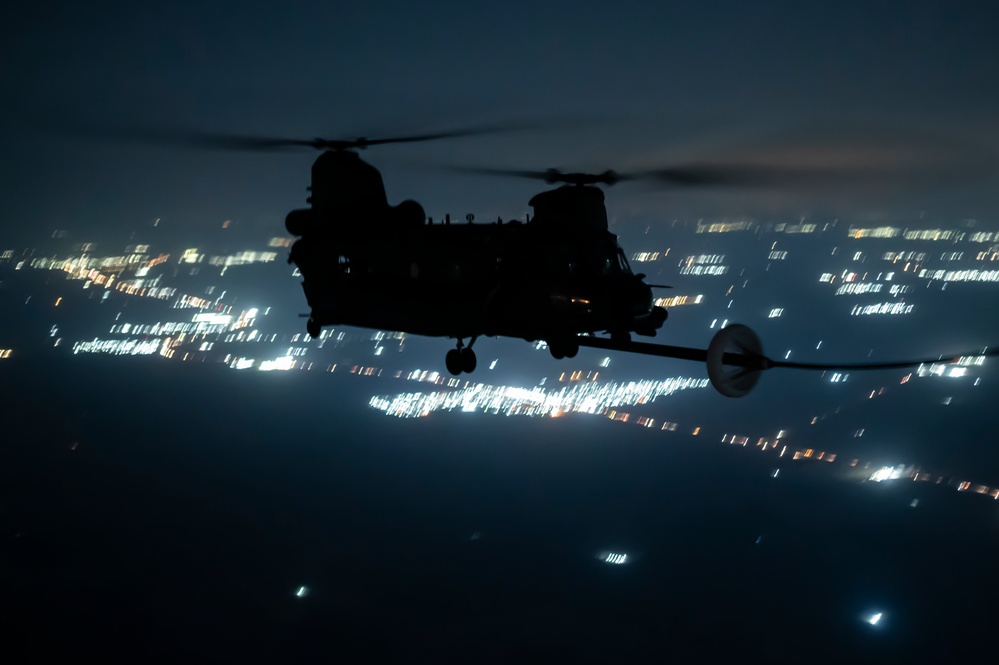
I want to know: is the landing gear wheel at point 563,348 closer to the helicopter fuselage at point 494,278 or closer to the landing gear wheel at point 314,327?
the helicopter fuselage at point 494,278

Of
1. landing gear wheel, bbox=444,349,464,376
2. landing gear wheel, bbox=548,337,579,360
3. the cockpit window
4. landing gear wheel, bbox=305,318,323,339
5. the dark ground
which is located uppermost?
the dark ground

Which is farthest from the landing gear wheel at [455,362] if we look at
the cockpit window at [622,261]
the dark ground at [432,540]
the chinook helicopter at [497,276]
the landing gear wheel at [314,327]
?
the dark ground at [432,540]

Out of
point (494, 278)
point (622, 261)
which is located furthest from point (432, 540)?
point (494, 278)

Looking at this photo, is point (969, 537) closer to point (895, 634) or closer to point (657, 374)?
point (895, 634)

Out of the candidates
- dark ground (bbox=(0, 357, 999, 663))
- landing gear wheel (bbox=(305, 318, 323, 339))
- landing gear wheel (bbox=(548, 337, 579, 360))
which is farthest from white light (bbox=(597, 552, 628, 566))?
landing gear wheel (bbox=(548, 337, 579, 360))

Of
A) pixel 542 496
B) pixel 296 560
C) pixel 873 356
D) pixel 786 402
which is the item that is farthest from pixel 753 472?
pixel 296 560

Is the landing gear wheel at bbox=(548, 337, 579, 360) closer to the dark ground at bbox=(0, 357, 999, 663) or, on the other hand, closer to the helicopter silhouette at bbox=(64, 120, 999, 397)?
the helicopter silhouette at bbox=(64, 120, 999, 397)

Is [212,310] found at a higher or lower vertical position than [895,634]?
higher

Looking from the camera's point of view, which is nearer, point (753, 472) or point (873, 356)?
point (753, 472)

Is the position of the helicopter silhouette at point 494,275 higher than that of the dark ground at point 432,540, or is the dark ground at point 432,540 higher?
the dark ground at point 432,540

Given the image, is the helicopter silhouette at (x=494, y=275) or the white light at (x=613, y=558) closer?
the helicopter silhouette at (x=494, y=275)

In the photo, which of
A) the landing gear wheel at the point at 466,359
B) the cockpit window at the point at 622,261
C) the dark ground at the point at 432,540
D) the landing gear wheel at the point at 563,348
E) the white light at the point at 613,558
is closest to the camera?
the landing gear wheel at the point at 563,348
